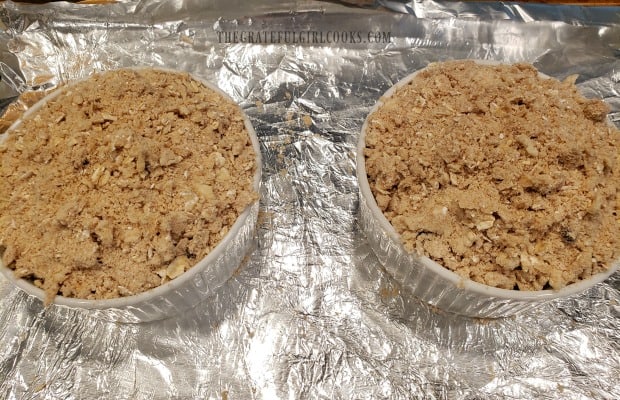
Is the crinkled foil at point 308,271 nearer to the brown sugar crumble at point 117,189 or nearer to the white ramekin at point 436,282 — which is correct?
the white ramekin at point 436,282

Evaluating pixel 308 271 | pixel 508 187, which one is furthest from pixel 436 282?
pixel 308 271

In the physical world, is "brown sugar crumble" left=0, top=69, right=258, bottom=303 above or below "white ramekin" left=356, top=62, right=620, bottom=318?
above

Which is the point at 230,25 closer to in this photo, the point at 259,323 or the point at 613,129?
the point at 259,323

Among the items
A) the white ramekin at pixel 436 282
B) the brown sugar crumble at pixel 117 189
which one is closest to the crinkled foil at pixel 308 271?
the white ramekin at pixel 436 282

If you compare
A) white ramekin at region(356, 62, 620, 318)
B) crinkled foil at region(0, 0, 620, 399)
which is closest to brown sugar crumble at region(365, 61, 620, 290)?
white ramekin at region(356, 62, 620, 318)

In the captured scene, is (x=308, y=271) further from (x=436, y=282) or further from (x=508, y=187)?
(x=508, y=187)

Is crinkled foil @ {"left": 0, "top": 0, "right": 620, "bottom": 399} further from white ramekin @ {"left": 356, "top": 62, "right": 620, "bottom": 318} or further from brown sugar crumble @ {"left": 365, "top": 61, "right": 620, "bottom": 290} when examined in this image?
brown sugar crumble @ {"left": 365, "top": 61, "right": 620, "bottom": 290}
